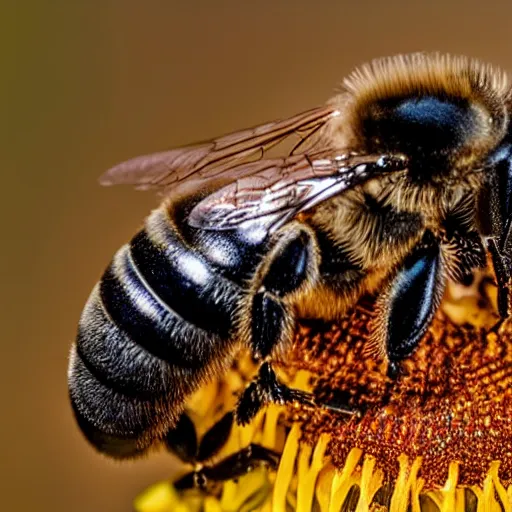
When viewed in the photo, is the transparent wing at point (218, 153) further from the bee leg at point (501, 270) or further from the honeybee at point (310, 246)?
the bee leg at point (501, 270)

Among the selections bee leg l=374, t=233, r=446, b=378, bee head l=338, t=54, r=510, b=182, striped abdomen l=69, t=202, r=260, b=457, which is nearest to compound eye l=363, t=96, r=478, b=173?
bee head l=338, t=54, r=510, b=182

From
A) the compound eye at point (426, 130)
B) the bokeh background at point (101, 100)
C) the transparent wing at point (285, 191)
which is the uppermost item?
the bokeh background at point (101, 100)

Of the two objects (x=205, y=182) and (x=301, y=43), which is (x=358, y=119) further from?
(x=301, y=43)

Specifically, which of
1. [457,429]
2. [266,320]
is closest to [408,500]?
[457,429]

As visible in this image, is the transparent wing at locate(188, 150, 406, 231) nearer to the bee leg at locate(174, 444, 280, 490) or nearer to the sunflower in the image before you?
the sunflower

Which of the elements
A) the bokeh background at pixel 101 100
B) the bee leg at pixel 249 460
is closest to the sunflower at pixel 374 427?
the bee leg at pixel 249 460

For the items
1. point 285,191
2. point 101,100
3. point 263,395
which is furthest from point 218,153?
point 101,100

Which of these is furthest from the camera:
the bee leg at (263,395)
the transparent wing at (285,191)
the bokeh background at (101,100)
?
the bokeh background at (101,100)
